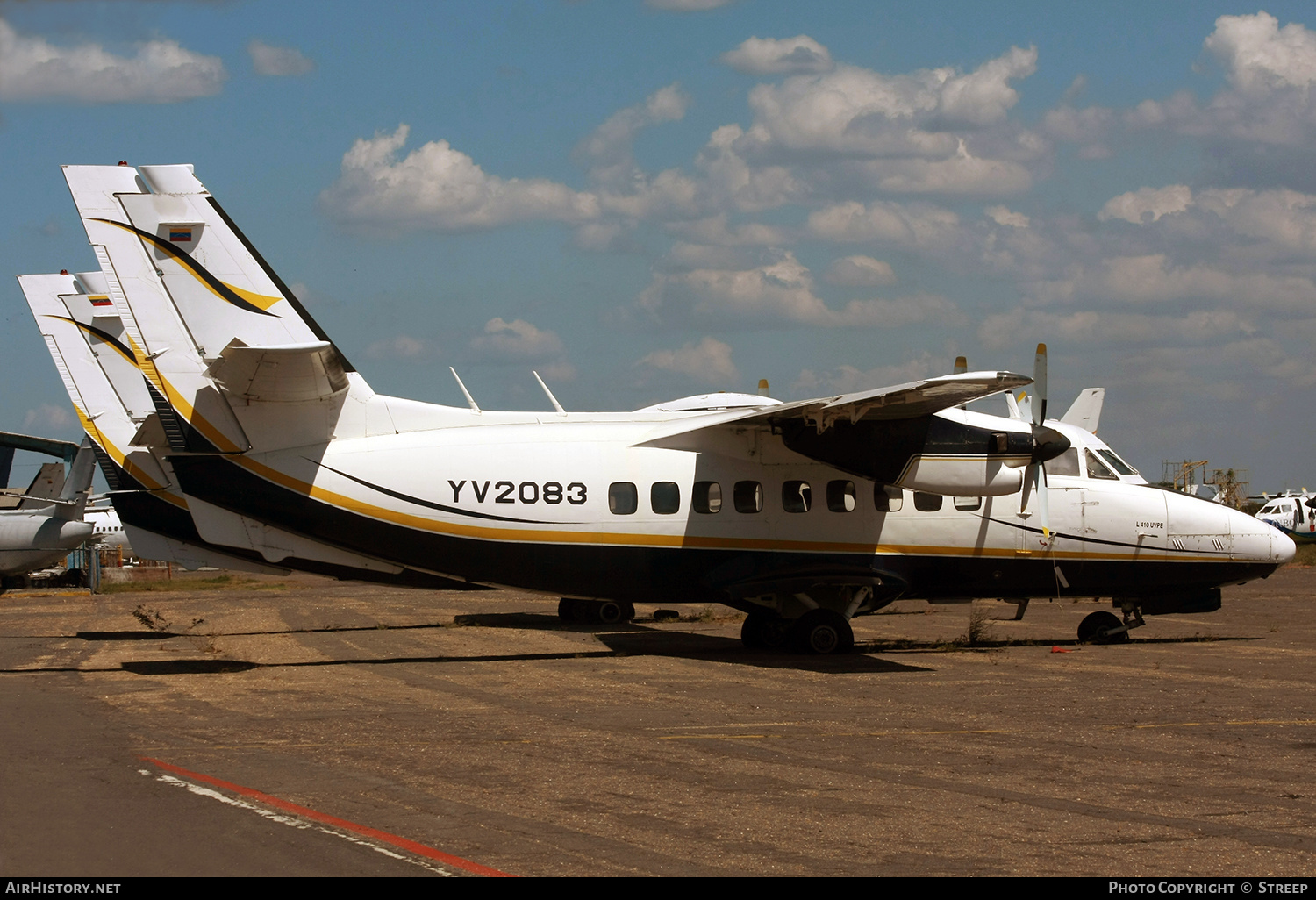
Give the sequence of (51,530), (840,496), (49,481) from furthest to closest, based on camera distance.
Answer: (49,481)
(51,530)
(840,496)

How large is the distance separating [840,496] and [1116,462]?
17.0 ft

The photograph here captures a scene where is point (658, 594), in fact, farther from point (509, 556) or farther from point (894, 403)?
point (894, 403)

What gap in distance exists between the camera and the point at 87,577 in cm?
4941

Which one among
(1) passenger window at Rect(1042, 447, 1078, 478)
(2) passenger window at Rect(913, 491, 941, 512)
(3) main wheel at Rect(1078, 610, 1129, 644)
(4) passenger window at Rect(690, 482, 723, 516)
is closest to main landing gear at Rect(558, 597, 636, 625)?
(4) passenger window at Rect(690, 482, 723, 516)

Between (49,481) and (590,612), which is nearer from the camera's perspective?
(590,612)

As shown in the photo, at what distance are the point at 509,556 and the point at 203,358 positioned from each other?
5005mm

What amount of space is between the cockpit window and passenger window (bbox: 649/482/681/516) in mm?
7381

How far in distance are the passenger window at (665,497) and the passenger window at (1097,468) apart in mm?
6971

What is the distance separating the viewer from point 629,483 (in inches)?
712

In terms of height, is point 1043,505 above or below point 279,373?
below

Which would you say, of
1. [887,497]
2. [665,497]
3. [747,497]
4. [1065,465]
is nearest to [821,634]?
[887,497]

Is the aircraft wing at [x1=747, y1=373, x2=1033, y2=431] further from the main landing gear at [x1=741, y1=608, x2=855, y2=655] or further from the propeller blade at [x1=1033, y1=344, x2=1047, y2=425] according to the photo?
the main landing gear at [x1=741, y1=608, x2=855, y2=655]

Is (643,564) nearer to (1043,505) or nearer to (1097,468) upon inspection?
(1043,505)

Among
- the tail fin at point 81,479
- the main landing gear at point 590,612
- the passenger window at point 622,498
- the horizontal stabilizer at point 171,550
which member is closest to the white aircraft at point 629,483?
the passenger window at point 622,498
